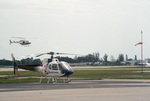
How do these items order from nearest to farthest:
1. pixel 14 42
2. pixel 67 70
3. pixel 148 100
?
pixel 148 100, pixel 67 70, pixel 14 42

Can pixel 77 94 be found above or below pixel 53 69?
below

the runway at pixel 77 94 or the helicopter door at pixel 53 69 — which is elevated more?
the helicopter door at pixel 53 69

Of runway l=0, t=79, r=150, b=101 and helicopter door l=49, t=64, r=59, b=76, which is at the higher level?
helicopter door l=49, t=64, r=59, b=76

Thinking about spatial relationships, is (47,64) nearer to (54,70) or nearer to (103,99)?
(54,70)

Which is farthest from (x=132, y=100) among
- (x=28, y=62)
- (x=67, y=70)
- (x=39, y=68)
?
(x=28, y=62)

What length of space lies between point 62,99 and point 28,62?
Result: 8205cm

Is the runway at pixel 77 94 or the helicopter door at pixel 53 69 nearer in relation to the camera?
the runway at pixel 77 94

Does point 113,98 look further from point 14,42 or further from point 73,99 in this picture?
point 14,42

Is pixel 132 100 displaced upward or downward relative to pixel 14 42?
downward

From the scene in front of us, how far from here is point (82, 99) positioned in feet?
80.8

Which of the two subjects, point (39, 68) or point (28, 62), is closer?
point (39, 68)

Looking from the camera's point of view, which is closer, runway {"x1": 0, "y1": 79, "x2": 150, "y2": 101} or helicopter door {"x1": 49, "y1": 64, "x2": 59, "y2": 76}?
runway {"x1": 0, "y1": 79, "x2": 150, "y2": 101}

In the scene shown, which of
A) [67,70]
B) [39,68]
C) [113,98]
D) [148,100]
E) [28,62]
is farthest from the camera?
[28,62]

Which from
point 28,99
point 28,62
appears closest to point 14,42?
point 28,62
